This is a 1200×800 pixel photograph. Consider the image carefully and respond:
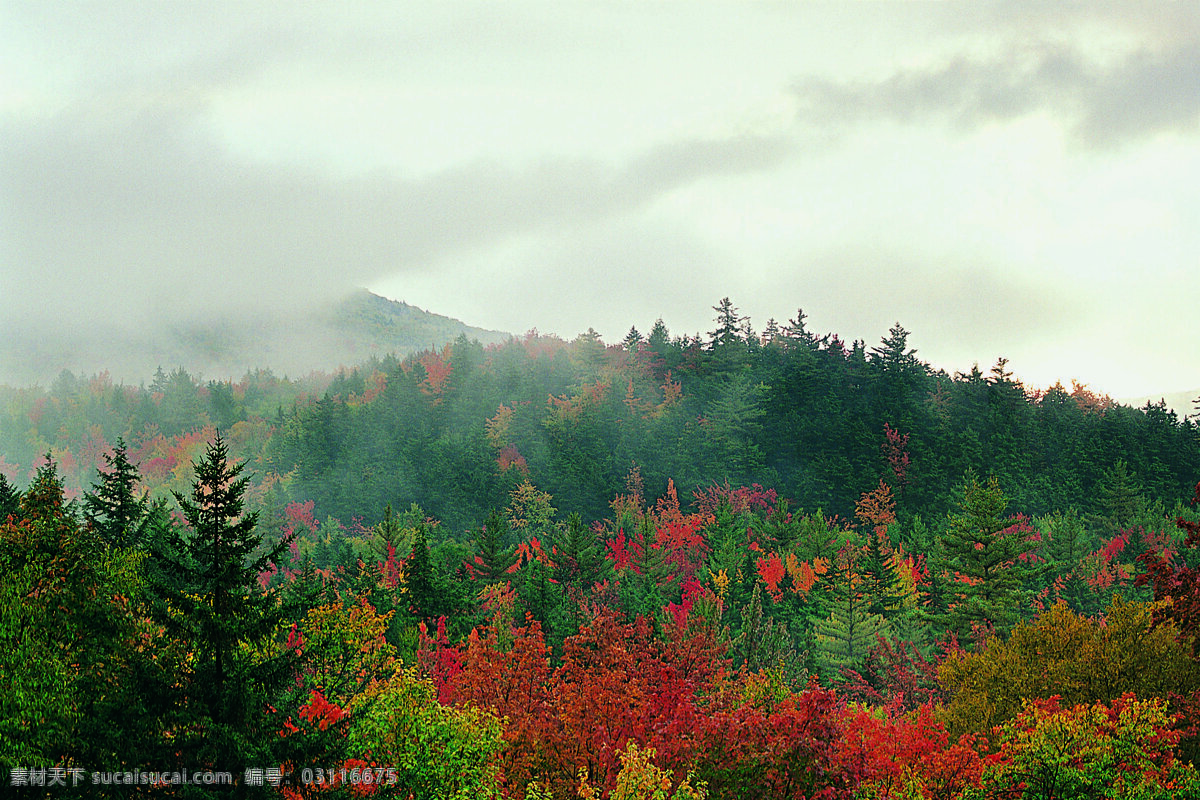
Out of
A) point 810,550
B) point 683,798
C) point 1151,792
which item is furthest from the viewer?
point 810,550

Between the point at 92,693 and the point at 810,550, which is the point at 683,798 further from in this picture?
the point at 810,550

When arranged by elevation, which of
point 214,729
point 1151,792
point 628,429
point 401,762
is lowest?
point 1151,792

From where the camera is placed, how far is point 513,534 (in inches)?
3915

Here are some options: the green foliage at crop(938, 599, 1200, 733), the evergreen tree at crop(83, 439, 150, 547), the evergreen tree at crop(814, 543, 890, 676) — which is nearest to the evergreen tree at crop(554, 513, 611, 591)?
the evergreen tree at crop(814, 543, 890, 676)

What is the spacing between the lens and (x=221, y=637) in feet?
53.7

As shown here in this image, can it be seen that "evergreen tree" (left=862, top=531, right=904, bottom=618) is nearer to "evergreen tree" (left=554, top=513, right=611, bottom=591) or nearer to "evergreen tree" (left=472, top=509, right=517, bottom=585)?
"evergreen tree" (left=554, top=513, right=611, bottom=591)

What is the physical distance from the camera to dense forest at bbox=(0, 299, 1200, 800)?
17.4 metres

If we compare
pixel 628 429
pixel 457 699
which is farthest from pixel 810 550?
pixel 457 699

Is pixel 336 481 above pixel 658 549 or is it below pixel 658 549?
above

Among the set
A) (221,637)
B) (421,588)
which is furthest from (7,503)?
(421,588)

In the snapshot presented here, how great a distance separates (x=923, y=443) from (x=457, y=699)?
91.5 m

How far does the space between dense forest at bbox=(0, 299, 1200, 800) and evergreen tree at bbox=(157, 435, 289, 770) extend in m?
0.07

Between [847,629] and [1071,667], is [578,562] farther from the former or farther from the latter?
[1071,667]

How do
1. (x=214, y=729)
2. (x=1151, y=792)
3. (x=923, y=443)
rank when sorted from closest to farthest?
(x=214, y=729)
(x=1151, y=792)
(x=923, y=443)
